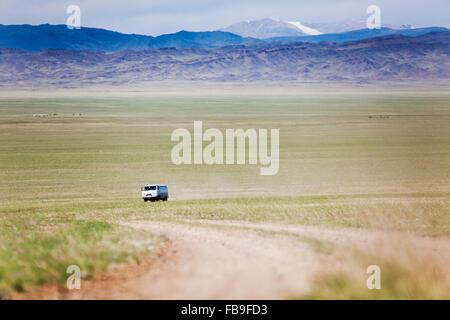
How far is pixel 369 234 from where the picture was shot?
1747 cm

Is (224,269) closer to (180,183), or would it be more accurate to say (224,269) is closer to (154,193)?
(154,193)

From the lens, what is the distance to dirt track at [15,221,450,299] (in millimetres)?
11055

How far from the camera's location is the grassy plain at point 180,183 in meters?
14.8

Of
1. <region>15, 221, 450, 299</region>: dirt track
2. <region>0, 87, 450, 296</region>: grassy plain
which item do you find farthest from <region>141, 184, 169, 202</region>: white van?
<region>15, 221, 450, 299</region>: dirt track

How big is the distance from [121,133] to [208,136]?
14519 millimetres

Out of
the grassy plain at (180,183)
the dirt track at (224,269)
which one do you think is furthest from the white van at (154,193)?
the dirt track at (224,269)

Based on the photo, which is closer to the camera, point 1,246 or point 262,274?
point 262,274

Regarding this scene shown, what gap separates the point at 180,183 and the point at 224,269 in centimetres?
3213

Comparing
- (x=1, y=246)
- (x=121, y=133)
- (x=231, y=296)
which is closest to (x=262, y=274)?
(x=231, y=296)

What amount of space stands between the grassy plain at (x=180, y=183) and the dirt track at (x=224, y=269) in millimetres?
815

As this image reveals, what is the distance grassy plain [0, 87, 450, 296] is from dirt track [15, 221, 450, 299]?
815 mm

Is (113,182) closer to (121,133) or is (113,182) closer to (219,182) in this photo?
(219,182)
